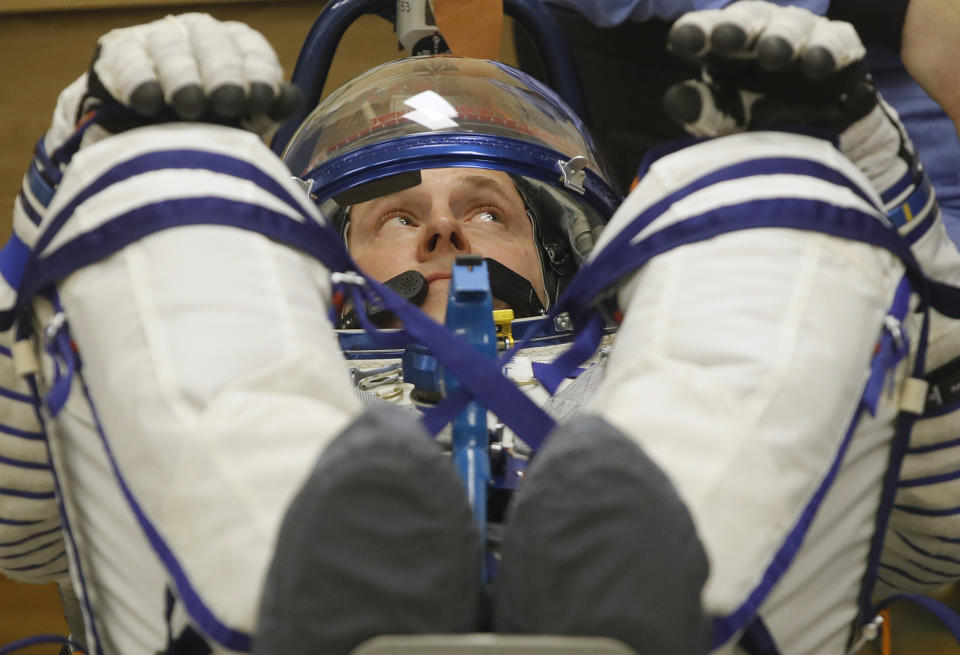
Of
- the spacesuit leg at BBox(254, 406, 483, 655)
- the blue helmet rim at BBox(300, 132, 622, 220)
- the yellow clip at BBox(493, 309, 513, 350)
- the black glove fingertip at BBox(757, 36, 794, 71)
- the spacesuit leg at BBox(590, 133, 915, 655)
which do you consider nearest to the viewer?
the spacesuit leg at BBox(254, 406, 483, 655)

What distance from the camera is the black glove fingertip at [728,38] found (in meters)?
0.78

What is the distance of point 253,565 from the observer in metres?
0.58

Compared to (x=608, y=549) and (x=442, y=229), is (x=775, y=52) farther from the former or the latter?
(x=442, y=229)

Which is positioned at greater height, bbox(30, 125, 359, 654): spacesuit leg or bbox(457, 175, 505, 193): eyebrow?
bbox(457, 175, 505, 193): eyebrow

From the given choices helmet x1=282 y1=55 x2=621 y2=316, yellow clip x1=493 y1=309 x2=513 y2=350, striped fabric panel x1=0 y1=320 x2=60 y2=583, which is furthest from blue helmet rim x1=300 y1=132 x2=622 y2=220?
striped fabric panel x1=0 y1=320 x2=60 y2=583

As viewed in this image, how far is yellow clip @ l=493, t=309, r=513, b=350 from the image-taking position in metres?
1.15

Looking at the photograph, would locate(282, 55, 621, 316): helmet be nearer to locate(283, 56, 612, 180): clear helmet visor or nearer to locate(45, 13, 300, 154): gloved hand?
locate(283, 56, 612, 180): clear helmet visor

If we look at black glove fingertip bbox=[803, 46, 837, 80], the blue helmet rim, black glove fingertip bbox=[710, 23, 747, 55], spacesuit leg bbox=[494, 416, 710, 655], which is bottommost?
spacesuit leg bbox=[494, 416, 710, 655]

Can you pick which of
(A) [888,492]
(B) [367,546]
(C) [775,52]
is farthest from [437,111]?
(B) [367,546]

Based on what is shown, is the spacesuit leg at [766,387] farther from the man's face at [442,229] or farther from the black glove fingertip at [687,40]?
the man's face at [442,229]

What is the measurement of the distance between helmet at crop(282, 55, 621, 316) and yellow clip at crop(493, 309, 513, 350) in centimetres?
9

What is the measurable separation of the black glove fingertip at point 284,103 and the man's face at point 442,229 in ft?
1.26

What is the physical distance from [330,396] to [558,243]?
765mm

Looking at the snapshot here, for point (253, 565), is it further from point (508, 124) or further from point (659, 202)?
point (508, 124)
